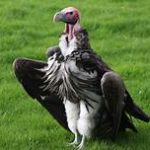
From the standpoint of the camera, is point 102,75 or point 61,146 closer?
point 102,75

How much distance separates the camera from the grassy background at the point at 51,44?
6686 millimetres

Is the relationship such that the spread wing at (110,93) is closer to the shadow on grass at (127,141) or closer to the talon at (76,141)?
the shadow on grass at (127,141)

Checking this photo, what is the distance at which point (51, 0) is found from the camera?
40.7ft

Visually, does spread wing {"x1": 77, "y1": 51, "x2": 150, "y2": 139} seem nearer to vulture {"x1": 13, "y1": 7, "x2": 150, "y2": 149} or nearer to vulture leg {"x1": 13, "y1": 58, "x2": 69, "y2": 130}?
vulture {"x1": 13, "y1": 7, "x2": 150, "y2": 149}

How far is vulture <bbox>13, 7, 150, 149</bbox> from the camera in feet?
19.2

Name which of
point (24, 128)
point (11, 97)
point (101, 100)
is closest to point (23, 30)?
point (11, 97)

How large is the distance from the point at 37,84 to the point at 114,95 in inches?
36.5

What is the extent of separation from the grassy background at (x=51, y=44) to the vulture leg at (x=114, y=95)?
0.43 m

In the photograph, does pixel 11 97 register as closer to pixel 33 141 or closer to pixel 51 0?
pixel 33 141

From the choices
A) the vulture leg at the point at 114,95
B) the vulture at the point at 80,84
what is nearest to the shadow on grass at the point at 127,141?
the vulture at the point at 80,84

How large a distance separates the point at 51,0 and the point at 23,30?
2.14 meters

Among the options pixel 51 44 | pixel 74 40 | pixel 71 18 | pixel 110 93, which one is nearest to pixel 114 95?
pixel 110 93

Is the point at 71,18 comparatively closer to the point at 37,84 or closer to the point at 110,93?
the point at 110,93

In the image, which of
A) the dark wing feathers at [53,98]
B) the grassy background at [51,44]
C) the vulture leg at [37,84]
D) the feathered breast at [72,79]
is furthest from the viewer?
the grassy background at [51,44]
